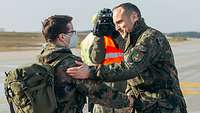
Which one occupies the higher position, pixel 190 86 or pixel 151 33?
pixel 151 33

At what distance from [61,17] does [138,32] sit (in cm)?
87

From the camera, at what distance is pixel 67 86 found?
12.2ft

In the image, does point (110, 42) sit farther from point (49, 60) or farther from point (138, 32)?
point (49, 60)

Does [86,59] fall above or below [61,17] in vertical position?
below

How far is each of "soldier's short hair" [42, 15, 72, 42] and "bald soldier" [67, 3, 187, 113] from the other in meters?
0.64

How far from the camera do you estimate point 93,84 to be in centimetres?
378

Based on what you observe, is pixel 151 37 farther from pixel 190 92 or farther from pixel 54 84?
pixel 190 92

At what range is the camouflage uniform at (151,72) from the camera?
424cm

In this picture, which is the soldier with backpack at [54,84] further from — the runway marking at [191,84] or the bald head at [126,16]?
the runway marking at [191,84]

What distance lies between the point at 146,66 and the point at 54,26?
Result: 0.97 metres

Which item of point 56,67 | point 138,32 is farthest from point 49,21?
point 138,32

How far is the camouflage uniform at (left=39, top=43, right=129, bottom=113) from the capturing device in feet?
12.1

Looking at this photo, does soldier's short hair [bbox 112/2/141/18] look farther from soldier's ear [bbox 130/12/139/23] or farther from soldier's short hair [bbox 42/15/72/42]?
soldier's short hair [bbox 42/15/72/42]

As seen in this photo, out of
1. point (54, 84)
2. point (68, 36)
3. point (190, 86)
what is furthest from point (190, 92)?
point (54, 84)
